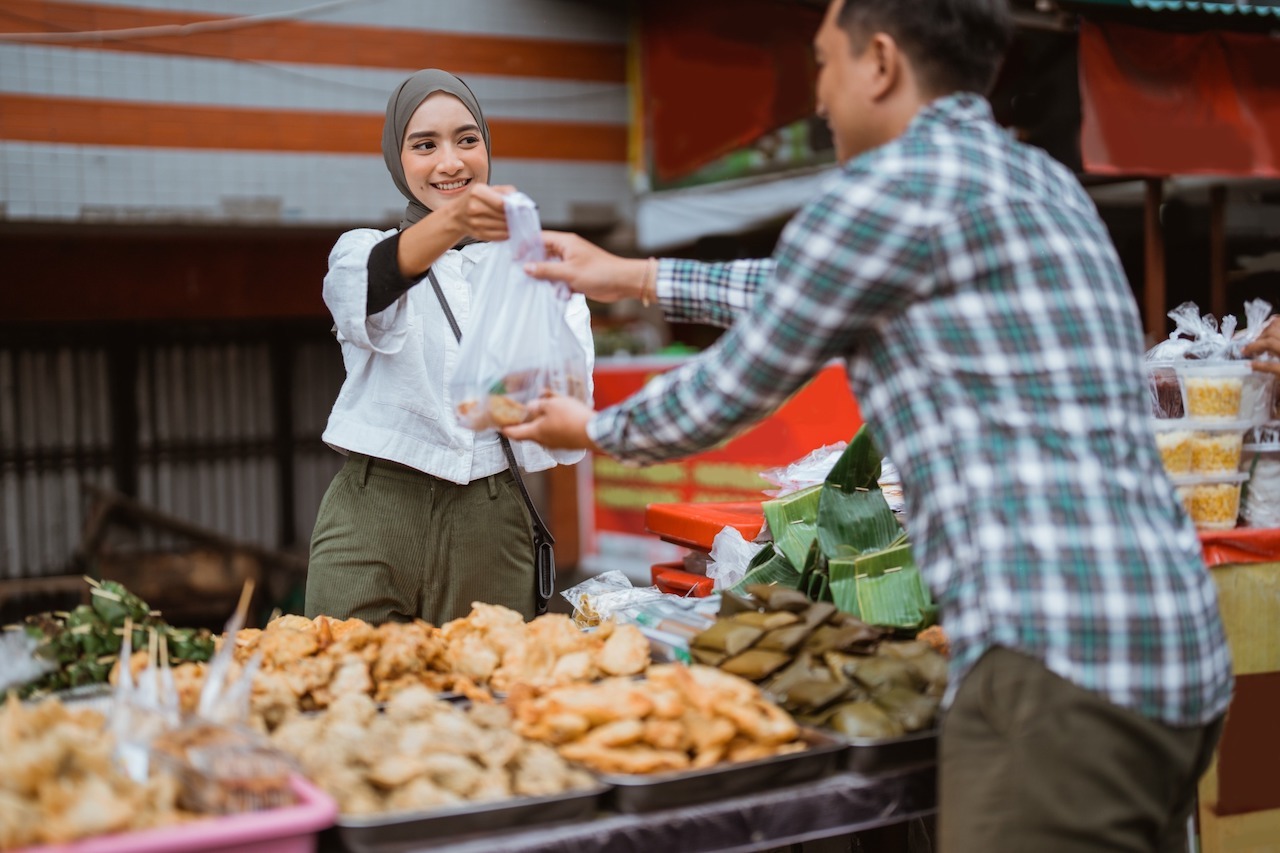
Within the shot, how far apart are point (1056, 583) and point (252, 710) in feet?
4.69

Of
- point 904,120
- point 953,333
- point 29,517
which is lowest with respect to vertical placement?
point 29,517

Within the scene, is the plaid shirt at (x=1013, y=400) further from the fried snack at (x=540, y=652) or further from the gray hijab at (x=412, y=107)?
the gray hijab at (x=412, y=107)

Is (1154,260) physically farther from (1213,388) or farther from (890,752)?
(890,752)

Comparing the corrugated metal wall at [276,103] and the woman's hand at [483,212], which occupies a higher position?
the corrugated metal wall at [276,103]

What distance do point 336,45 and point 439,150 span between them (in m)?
4.58

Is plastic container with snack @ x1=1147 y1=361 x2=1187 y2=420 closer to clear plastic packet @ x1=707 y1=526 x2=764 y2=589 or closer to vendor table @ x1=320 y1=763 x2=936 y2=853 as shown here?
clear plastic packet @ x1=707 y1=526 x2=764 y2=589

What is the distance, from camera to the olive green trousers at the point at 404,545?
321 centimetres

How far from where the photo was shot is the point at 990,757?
5.98 feet

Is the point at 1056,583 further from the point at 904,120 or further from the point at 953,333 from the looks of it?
the point at 904,120

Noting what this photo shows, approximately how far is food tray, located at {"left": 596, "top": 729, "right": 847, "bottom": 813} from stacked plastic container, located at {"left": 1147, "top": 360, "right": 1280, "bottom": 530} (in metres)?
1.37

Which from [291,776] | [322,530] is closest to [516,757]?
[291,776]

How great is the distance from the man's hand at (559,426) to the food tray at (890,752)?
2.33 feet

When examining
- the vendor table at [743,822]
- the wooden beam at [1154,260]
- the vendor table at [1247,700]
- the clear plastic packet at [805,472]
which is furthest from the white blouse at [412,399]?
the wooden beam at [1154,260]

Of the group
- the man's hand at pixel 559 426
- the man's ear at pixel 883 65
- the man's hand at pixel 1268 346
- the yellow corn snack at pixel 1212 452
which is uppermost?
the man's ear at pixel 883 65
